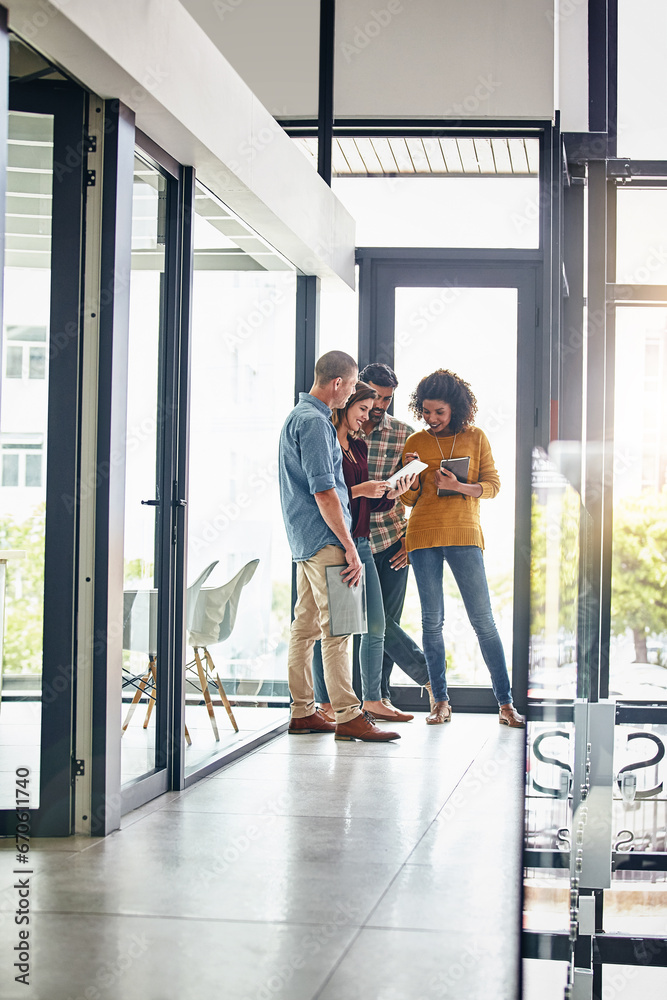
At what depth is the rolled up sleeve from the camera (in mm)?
4367

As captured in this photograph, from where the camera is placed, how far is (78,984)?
1971 millimetres

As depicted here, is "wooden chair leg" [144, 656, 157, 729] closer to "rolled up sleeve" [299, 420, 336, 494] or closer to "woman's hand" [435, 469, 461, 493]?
"rolled up sleeve" [299, 420, 336, 494]

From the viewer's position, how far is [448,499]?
17.0 feet

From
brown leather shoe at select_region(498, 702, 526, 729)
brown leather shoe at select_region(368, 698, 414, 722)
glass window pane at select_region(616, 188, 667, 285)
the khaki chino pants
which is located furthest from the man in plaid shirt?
glass window pane at select_region(616, 188, 667, 285)

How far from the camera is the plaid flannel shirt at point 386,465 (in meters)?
5.23

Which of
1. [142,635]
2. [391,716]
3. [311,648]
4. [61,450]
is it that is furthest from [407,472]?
[61,450]

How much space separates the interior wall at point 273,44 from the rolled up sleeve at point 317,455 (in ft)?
6.73

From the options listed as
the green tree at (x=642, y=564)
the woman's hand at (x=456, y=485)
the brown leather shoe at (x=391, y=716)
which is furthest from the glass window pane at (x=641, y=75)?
the green tree at (x=642, y=564)

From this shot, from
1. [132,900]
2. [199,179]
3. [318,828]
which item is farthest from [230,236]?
[132,900]

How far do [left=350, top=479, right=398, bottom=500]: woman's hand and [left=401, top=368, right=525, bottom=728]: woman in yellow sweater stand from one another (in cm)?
32

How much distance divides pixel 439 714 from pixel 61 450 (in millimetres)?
2719

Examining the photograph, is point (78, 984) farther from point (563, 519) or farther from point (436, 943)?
point (563, 519)

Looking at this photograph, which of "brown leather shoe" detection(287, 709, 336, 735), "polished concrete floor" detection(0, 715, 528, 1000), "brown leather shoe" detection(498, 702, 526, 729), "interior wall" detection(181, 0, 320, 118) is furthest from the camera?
"interior wall" detection(181, 0, 320, 118)

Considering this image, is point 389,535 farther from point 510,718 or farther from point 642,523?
point 642,523
